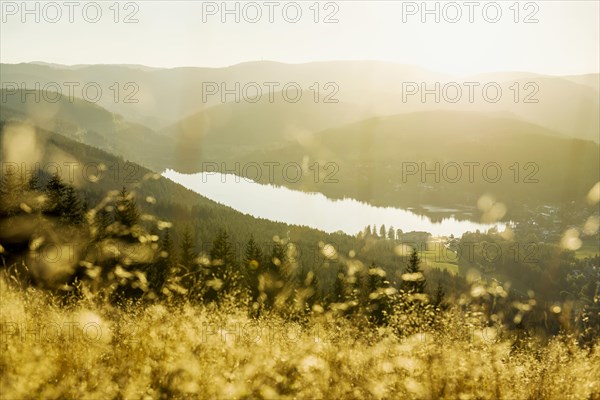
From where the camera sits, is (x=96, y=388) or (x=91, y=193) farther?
(x=91, y=193)

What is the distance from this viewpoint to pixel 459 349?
6.18m

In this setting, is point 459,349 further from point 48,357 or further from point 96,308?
point 96,308

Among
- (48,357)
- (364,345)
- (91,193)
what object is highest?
(48,357)

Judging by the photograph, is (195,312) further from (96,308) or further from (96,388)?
(96,388)

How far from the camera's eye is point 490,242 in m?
182

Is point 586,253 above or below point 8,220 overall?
below

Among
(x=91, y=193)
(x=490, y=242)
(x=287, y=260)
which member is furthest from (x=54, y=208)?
(x=490, y=242)

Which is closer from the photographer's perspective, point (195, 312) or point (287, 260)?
point (195, 312)

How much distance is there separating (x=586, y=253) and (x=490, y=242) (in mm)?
39756

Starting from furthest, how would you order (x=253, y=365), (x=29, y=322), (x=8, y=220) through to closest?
(x=8, y=220) → (x=29, y=322) → (x=253, y=365)

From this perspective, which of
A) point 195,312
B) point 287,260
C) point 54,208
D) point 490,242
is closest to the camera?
point 195,312

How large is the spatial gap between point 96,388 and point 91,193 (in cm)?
13525

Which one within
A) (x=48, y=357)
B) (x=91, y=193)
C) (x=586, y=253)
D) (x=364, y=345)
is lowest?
(x=586, y=253)

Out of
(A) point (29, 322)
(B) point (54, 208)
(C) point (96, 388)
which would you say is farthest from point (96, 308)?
(B) point (54, 208)
